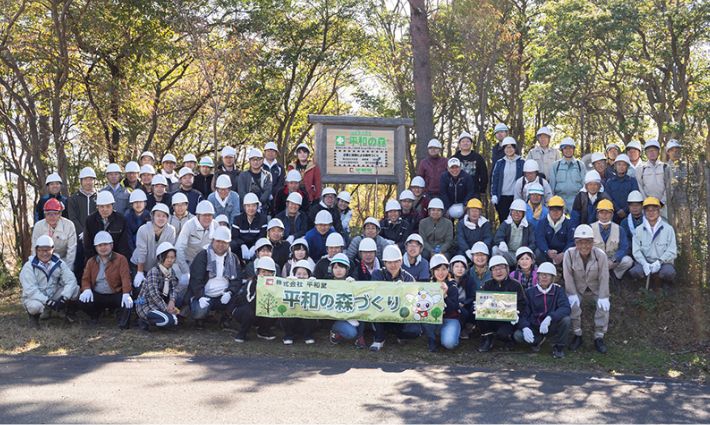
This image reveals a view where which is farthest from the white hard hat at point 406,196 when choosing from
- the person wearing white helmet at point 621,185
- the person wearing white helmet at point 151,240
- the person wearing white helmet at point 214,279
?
the person wearing white helmet at point 151,240

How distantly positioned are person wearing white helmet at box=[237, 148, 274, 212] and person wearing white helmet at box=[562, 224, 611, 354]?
5.45m

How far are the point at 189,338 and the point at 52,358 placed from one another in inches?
76.2

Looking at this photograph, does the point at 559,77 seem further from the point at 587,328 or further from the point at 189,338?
the point at 189,338

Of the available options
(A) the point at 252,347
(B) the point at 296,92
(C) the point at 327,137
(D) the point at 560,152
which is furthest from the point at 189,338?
(B) the point at 296,92

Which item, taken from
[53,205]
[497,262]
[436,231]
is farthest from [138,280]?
[497,262]

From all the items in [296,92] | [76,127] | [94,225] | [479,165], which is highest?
[296,92]

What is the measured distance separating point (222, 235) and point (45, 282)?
2.82 metres

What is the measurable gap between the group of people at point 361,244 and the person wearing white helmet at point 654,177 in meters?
0.02

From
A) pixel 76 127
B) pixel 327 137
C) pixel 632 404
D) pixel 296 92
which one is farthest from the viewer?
pixel 296 92

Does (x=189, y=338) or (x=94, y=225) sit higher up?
(x=94, y=225)

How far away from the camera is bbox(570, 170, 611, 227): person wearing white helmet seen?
1210 cm

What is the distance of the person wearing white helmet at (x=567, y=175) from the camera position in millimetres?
12883

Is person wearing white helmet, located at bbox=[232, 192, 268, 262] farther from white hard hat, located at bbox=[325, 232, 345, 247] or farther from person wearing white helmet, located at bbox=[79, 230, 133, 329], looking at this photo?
person wearing white helmet, located at bbox=[79, 230, 133, 329]

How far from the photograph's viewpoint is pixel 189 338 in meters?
10.6
